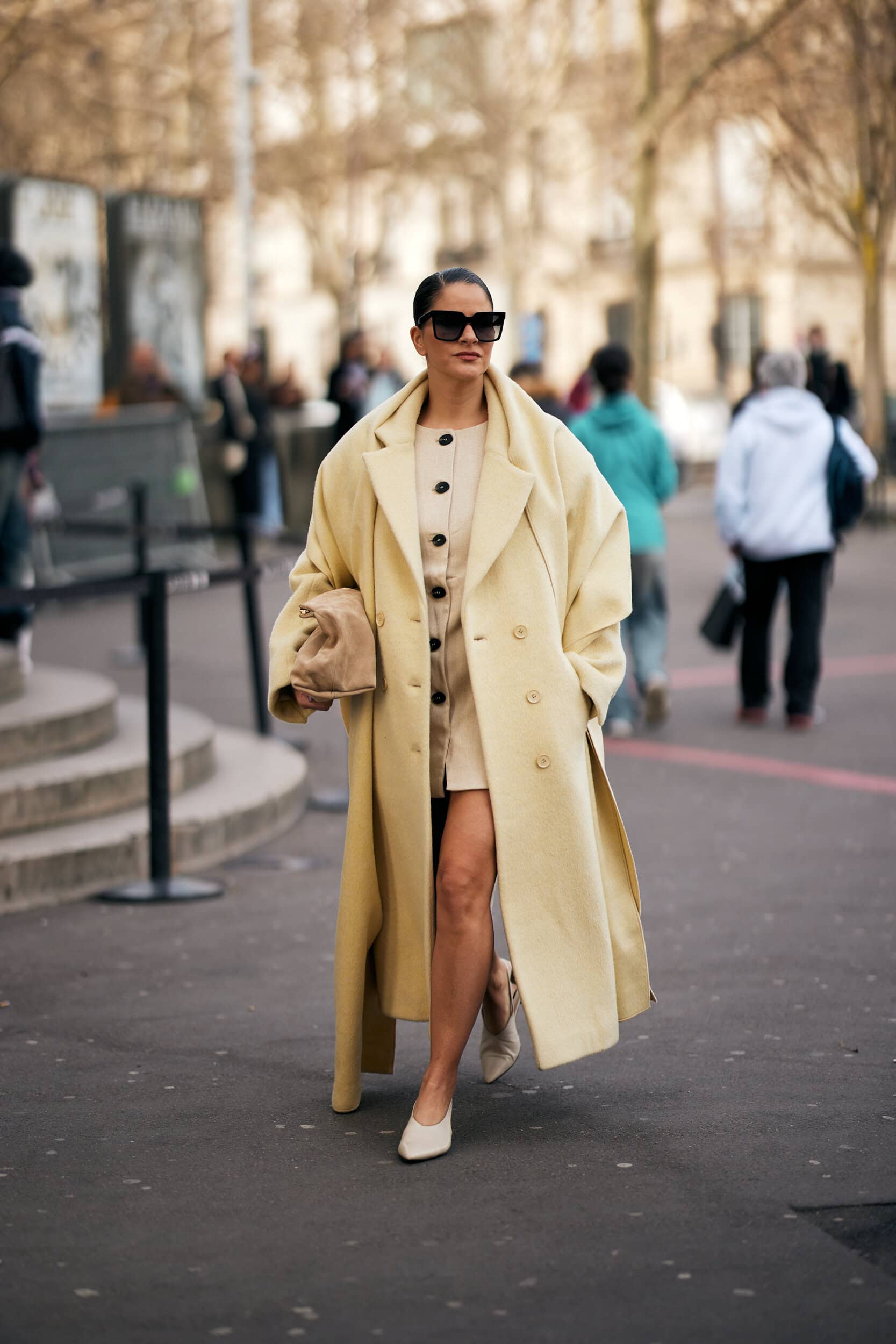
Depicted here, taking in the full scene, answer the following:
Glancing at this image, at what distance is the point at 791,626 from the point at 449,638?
6633mm

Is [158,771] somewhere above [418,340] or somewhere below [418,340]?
below

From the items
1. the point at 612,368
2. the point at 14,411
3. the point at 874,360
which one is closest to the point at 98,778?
the point at 14,411

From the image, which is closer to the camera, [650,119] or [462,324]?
[462,324]

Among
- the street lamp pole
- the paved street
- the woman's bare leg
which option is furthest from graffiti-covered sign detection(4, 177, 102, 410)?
the woman's bare leg

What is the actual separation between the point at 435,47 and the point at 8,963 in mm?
40556

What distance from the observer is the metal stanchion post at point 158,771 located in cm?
705

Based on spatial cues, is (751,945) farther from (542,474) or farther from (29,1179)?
(29,1179)

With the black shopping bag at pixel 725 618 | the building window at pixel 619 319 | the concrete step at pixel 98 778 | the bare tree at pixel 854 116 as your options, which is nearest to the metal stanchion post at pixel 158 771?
the concrete step at pixel 98 778

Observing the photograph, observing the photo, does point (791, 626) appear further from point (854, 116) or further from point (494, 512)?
point (854, 116)

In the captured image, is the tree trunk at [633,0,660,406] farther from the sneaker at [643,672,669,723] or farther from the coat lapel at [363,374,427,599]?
the coat lapel at [363,374,427,599]

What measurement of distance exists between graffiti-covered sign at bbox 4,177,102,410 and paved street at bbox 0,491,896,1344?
38.7 feet

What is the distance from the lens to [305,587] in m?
4.69

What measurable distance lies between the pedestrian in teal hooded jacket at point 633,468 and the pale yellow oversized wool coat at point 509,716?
5.79 metres

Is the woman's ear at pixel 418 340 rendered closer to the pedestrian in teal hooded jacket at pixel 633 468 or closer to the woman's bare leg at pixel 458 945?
the woman's bare leg at pixel 458 945
